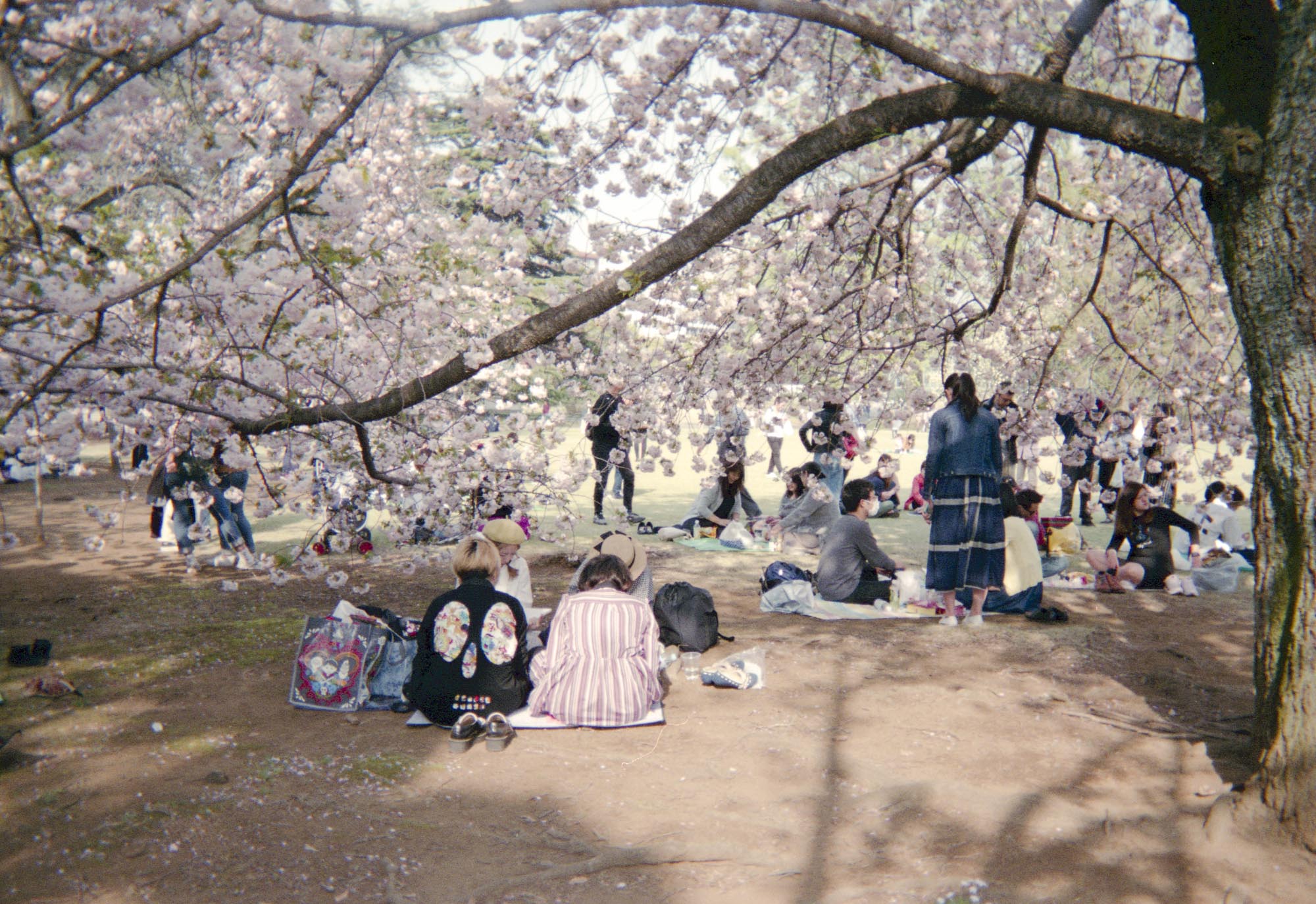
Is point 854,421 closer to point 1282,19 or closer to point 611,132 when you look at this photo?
point 611,132

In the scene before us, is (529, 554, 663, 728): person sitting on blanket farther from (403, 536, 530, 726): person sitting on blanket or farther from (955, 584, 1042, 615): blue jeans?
(955, 584, 1042, 615): blue jeans

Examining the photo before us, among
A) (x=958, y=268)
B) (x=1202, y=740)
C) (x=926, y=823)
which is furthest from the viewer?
(x=958, y=268)

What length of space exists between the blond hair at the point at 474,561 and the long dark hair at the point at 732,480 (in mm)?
5617

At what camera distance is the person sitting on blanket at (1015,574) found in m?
7.21

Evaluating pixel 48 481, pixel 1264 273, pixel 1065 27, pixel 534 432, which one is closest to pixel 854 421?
pixel 534 432

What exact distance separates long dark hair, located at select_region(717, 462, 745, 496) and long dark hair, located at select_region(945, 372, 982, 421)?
4.14m

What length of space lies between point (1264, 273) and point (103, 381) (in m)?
5.57

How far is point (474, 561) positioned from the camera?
513 cm

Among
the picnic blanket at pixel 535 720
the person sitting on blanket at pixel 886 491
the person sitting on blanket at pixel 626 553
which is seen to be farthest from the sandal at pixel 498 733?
the person sitting on blanket at pixel 886 491

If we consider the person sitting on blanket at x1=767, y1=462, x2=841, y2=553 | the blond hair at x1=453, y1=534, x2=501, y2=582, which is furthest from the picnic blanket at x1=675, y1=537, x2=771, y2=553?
Result: the blond hair at x1=453, y1=534, x2=501, y2=582

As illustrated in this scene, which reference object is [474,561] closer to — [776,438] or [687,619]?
[687,619]

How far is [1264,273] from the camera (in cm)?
383

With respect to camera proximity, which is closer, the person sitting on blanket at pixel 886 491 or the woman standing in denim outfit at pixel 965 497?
the woman standing in denim outfit at pixel 965 497

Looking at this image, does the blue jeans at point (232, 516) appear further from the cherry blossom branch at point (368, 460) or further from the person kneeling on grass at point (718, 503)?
the cherry blossom branch at point (368, 460)
